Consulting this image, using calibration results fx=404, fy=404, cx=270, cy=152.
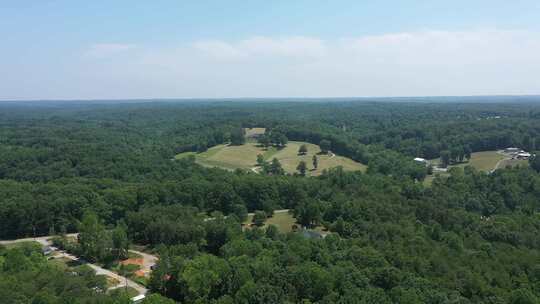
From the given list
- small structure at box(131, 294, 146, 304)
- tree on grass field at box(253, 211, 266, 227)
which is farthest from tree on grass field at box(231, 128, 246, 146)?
small structure at box(131, 294, 146, 304)

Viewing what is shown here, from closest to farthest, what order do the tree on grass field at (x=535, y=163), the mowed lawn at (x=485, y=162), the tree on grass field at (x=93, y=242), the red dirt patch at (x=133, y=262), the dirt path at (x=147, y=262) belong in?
the dirt path at (x=147, y=262) → the red dirt patch at (x=133, y=262) → the tree on grass field at (x=93, y=242) → the tree on grass field at (x=535, y=163) → the mowed lawn at (x=485, y=162)

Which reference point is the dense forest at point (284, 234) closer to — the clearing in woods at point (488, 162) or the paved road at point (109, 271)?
the paved road at point (109, 271)

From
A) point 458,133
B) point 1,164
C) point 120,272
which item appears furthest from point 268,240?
point 458,133

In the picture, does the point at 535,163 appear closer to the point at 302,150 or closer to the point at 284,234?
the point at 302,150

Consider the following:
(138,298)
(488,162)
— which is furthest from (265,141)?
(138,298)

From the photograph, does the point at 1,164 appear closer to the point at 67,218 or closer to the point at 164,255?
the point at 67,218

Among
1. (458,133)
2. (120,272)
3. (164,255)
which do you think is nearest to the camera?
(164,255)

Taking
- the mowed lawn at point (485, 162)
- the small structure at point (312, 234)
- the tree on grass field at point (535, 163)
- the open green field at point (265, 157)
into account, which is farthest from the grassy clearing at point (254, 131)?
the small structure at point (312, 234)
